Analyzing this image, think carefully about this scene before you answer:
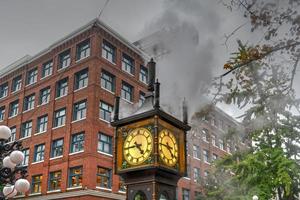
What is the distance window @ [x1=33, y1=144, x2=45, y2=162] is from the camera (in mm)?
32625

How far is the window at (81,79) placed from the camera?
103 feet

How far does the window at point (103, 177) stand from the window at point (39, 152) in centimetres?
594

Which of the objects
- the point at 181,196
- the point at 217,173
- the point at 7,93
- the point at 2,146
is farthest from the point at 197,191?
the point at 2,146

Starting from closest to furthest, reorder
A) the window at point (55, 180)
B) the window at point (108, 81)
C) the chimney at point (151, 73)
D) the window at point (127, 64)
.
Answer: the chimney at point (151, 73) < the window at point (55, 180) < the window at point (108, 81) < the window at point (127, 64)

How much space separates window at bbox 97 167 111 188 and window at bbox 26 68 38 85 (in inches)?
467

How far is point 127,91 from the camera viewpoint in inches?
1334

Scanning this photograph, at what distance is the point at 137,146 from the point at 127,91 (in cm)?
2769

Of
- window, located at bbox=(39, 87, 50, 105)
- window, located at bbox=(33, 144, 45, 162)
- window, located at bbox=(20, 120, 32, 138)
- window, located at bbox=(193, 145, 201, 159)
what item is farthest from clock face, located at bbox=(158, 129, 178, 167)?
window, located at bbox=(193, 145, 201, 159)

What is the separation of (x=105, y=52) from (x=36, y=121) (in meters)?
8.20

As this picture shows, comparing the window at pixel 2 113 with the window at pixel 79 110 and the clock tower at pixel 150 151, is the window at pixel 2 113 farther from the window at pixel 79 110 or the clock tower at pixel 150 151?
the clock tower at pixel 150 151

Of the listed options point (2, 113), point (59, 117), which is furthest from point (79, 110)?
point (2, 113)

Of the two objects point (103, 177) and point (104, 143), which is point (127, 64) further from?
point (103, 177)

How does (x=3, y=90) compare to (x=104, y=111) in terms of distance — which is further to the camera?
(x=3, y=90)

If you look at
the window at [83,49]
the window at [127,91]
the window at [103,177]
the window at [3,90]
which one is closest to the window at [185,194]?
the window at [127,91]
